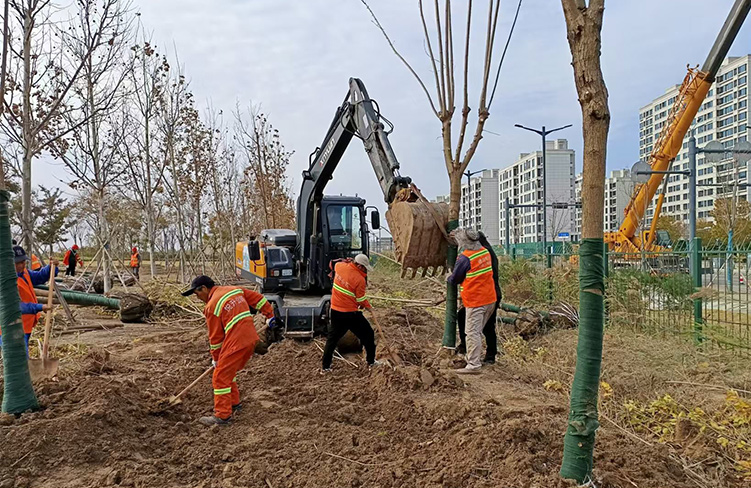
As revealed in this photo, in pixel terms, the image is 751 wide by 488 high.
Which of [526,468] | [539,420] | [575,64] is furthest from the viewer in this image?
[539,420]

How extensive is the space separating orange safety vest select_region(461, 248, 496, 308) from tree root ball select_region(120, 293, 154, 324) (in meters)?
8.60

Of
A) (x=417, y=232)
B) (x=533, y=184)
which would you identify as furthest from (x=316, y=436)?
(x=533, y=184)

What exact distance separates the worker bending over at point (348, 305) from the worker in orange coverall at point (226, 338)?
1.76m

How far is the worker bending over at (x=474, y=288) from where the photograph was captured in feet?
21.9

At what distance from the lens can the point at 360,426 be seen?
4.96m

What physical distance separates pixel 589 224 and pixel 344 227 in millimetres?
7199

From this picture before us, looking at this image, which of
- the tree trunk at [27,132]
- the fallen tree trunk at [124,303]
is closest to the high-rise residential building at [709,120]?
the fallen tree trunk at [124,303]

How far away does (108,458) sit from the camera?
417 centimetres

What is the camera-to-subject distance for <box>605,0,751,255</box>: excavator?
28.7ft

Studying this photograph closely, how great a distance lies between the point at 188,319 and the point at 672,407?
10.2 meters

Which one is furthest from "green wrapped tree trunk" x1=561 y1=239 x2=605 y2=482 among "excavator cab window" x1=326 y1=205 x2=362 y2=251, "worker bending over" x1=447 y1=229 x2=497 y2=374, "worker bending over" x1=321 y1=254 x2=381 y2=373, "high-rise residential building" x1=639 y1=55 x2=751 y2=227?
"high-rise residential building" x1=639 y1=55 x2=751 y2=227

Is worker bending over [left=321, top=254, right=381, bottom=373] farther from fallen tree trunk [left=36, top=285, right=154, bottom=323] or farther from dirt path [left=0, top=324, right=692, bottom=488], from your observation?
fallen tree trunk [left=36, top=285, right=154, bottom=323]

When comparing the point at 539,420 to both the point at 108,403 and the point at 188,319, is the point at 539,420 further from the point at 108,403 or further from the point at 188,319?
the point at 188,319

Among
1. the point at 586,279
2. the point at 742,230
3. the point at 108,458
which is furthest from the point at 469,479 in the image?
the point at 742,230
